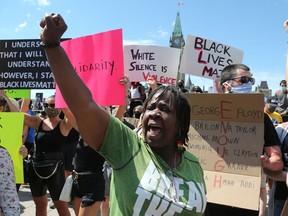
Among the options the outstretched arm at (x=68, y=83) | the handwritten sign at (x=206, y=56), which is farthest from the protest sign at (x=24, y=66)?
the outstretched arm at (x=68, y=83)

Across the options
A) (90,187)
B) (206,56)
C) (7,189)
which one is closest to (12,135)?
(90,187)

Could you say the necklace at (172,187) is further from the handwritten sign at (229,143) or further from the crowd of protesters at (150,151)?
the handwritten sign at (229,143)

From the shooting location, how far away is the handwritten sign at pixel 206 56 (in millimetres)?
5254

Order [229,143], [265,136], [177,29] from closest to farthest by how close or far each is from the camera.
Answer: [265,136]
[229,143]
[177,29]

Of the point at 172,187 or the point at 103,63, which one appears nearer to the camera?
the point at 172,187

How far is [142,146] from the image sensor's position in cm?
159

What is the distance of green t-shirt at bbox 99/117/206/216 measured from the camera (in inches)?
57.6

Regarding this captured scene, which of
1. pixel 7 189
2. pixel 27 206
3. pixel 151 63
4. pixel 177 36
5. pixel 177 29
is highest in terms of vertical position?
pixel 177 29

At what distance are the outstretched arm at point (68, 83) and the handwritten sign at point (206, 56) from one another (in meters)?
3.91

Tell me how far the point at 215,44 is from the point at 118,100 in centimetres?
269

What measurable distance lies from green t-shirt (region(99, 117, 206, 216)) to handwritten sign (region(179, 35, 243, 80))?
373 cm

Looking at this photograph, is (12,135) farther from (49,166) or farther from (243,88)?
(243,88)

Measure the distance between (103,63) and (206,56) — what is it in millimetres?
2467

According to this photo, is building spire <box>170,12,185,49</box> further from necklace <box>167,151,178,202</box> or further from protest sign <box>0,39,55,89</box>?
necklace <box>167,151,178,202</box>
